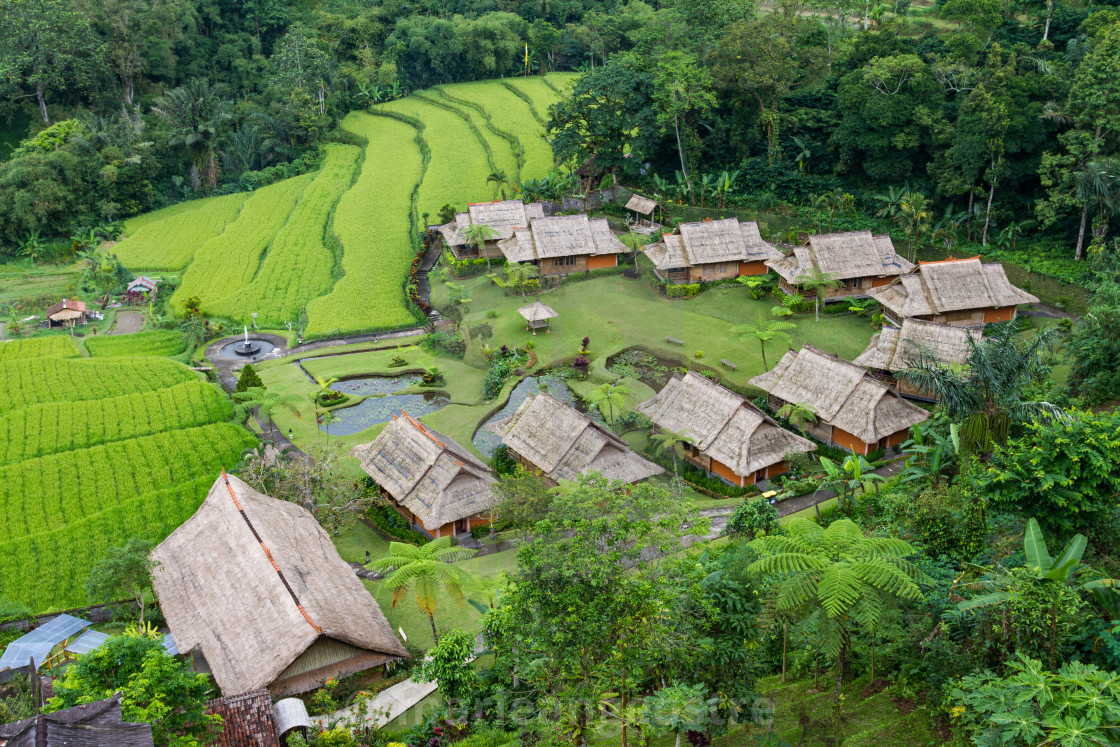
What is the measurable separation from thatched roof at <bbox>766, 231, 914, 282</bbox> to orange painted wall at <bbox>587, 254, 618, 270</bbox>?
9425mm

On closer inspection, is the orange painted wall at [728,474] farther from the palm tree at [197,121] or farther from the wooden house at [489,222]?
the palm tree at [197,121]

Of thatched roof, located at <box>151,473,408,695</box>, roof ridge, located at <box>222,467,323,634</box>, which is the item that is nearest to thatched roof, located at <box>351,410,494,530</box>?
thatched roof, located at <box>151,473,408,695</box>

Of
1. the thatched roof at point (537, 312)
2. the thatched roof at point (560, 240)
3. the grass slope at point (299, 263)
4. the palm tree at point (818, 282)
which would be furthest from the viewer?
the grass slope at point (299, 263)

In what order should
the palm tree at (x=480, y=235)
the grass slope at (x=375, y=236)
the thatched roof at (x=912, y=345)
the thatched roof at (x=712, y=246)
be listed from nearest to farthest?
the thatched roof at (x=912, y=345), the thatched roof at (x=712, y=246), the grass slope at (x=375, y=236), the palm tree at (x=480, y=235)

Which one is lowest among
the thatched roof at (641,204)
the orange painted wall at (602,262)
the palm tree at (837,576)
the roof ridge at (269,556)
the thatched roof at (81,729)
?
the orange painted wall at (602,262)

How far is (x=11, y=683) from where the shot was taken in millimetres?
20375

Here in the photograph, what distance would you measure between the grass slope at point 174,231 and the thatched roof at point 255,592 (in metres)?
35.8

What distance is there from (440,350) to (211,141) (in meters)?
39.1

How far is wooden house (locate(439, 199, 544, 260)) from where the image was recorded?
4981cm

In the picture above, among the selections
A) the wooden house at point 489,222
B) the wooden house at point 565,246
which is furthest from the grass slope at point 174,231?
the wooden house at point 565,246

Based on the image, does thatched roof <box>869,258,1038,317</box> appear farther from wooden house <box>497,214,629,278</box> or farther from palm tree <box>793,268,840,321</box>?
wooden house <box>497,214,629,278</box>

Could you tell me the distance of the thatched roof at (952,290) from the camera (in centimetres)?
3766

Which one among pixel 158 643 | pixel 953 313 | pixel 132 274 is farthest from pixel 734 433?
pixel 132 274

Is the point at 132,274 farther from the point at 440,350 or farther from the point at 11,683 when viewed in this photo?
the point at 11,683
